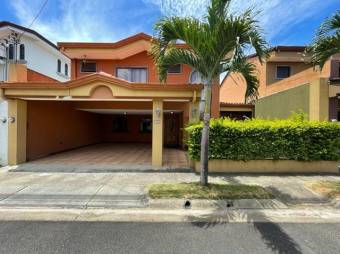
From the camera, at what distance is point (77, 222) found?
5.24 m

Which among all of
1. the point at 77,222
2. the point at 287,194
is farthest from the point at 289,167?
the point at 77,222

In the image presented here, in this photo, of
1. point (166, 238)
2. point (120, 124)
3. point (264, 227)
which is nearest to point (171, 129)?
point (120, 124)

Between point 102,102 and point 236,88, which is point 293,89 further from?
point 102,102

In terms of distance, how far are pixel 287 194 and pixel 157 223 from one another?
12.6 feet

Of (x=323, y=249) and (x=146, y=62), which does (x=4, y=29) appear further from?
(x=323, y=249)

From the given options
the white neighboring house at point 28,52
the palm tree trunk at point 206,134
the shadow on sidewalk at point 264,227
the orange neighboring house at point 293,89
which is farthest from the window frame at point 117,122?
the shadow on sidewalk at point 264,227

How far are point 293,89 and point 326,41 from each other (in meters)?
8.01

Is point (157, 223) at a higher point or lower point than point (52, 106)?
lower

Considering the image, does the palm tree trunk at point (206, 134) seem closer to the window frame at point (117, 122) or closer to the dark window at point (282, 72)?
the window frame at point (117, 122)

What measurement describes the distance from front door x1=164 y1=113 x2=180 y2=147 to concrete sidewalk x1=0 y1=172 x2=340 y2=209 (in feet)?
31.1

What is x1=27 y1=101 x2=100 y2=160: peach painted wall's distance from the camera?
1180cm

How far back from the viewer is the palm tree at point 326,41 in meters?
7.29

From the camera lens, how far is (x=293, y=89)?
15.0 metres

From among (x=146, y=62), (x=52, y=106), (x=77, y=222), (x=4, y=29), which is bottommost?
(x=77, y=222)
